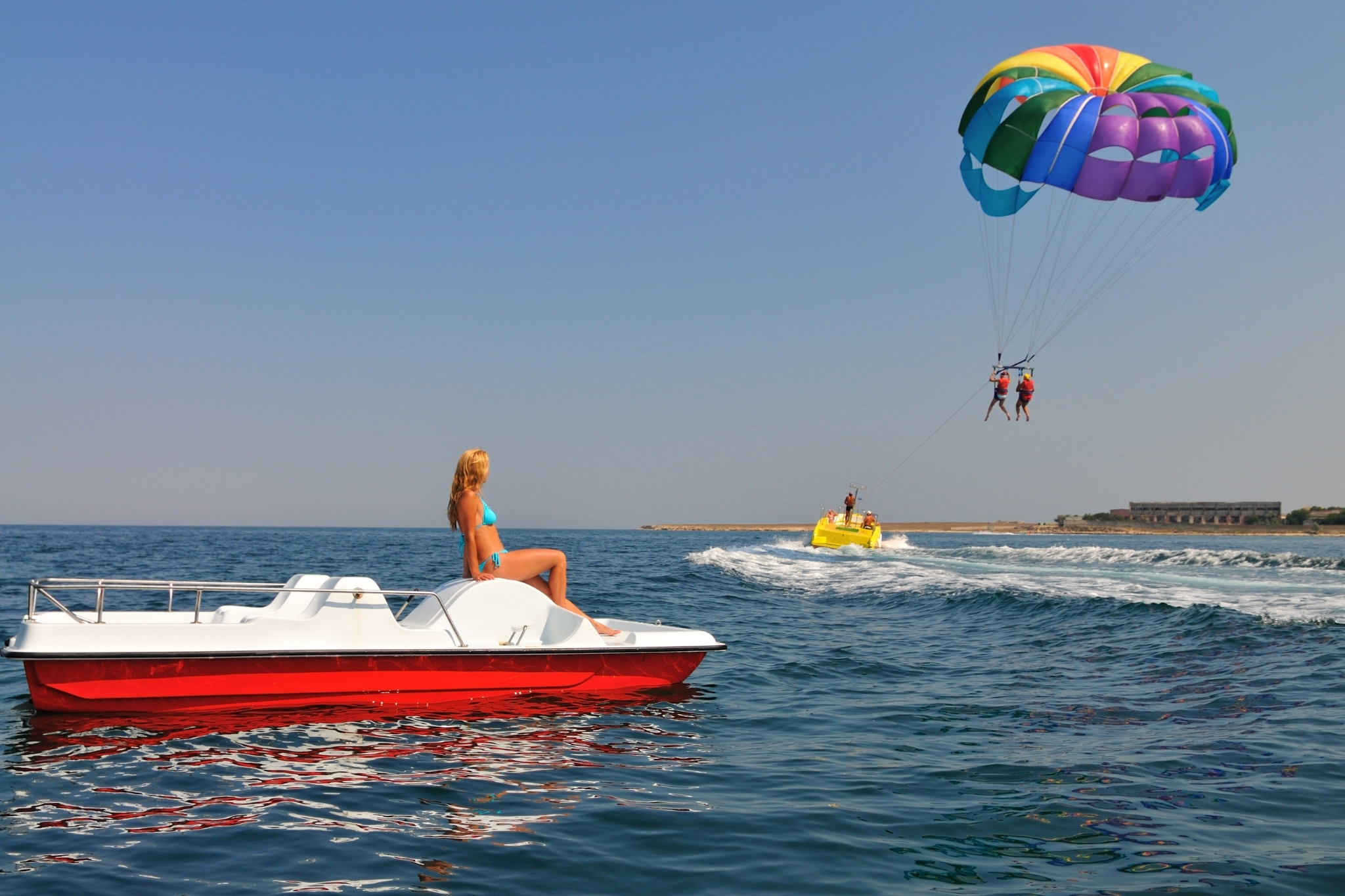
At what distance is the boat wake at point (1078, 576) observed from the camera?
56.1 ft

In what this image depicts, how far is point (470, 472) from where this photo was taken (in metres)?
7.96

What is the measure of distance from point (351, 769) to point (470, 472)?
2816mm

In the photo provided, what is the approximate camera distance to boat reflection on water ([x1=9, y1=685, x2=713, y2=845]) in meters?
4.92

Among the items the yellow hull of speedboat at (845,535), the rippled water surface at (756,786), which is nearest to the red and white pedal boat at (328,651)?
the rippled water surface at (756,786)

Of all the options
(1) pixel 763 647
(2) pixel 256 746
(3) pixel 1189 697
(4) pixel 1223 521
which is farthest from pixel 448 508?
(4) pixel 1223 521

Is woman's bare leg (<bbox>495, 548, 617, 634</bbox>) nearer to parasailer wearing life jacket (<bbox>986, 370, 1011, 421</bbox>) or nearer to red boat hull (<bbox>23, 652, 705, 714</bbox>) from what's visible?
red boat hull (<bbox>23, 652, 705, 714</bbox>)

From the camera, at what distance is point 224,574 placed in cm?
2350

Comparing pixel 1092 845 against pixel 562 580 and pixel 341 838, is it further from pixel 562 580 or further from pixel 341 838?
pixel 562 580

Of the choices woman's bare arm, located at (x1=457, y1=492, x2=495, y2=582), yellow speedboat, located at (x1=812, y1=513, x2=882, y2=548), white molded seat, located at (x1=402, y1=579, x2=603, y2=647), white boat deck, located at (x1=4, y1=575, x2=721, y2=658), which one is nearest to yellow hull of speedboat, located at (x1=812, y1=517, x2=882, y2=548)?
yellow speedboat, located at (x1=812, y1=513, x2=882, y2=548)

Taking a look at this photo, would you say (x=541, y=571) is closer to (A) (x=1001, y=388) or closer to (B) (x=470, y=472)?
(B) (x=470, y=472)

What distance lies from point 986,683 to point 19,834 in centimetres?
798

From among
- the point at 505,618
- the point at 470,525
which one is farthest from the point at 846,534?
the point at 470,525

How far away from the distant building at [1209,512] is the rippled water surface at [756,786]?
12850cm

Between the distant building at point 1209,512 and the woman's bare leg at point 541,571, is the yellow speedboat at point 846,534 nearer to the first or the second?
the woman's bare leg at point 541,571
